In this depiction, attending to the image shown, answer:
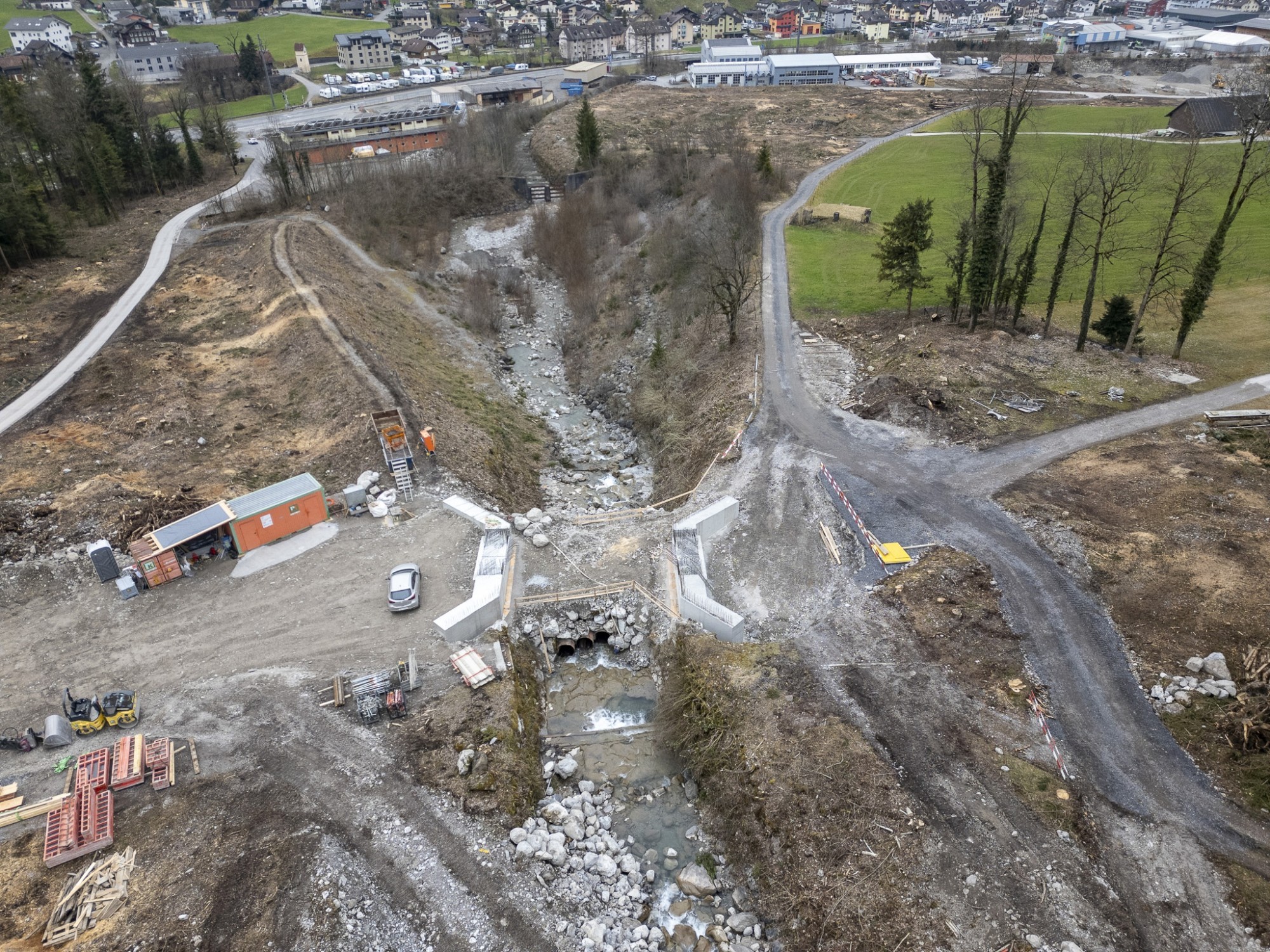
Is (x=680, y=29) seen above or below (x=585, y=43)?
above

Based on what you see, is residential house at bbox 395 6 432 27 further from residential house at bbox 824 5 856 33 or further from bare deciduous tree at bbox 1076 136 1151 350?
bare deciduous tree at bbox 1076 136 1151 350

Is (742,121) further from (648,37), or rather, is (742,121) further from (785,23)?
(785,23)

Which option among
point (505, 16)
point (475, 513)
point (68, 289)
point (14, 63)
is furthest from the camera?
point (505, 16)

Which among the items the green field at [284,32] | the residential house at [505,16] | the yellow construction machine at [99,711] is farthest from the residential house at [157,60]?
the yellow construction machine at [99,711]

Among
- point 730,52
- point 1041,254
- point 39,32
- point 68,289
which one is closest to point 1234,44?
point 730,52

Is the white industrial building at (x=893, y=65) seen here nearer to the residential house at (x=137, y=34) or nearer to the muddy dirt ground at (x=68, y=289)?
the muddy dirt ground at (x=68, y=289)

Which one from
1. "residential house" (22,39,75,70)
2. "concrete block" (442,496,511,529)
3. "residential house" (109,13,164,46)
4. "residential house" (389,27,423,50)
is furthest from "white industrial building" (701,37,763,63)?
"concrete block" (442,496,511,529)

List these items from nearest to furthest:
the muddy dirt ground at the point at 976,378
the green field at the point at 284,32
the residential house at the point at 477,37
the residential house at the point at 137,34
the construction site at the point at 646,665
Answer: the construction site at the point at 646,665 → the muddy dirt ground at the point at 976,378 → the residential house at the point at 137,34 → the green field at the point at 284,32 → the residential house at the point at 477,37
